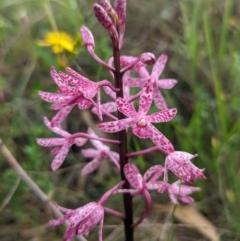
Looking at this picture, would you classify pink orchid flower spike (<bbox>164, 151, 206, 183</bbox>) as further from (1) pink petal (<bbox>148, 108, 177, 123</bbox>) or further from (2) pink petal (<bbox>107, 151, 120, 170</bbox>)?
(2) pink petal (<bbox>107, 151, 120, 170</bbox>)

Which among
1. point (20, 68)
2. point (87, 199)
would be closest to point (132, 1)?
point (20, 68)

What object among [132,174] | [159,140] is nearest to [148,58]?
[159,140]

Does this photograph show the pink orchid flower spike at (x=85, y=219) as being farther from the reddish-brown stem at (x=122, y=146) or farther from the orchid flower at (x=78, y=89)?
the orchid flower at (x=78, y=89)

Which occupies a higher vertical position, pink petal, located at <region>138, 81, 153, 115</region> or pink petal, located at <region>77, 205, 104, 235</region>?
pink petal, located at <region>138, 81, 153, 115</region>

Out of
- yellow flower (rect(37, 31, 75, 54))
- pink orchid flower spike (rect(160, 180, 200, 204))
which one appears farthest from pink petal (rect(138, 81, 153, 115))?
yellow flower (rect(37, 31, 75, 54))

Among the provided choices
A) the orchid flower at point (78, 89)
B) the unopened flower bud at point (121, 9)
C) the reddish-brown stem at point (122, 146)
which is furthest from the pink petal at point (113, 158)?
the unopened flower bud at point (121, 9)

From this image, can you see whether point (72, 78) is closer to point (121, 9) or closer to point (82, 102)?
point (82, 102)
